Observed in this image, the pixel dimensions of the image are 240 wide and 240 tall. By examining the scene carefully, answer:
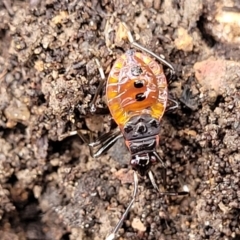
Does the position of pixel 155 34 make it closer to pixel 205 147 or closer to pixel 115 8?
pixel 115 8

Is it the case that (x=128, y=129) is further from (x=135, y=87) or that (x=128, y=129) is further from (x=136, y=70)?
(x=136, y=70)

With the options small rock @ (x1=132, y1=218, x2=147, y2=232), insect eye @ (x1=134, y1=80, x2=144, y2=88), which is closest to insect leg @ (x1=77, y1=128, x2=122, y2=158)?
insect eye @ (x1=134, y1=80, x2=144, y2=88)

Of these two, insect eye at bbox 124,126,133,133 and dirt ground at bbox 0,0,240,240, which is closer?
dirt ground at bbox 0,0,240,240

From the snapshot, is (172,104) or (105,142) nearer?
(172,104)

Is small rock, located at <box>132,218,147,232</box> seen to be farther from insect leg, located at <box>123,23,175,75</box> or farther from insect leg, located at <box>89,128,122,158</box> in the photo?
insect leg, located at <box>123,23,175,75</box>

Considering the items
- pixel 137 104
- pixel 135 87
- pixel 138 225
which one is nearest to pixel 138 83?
pixel 135 87

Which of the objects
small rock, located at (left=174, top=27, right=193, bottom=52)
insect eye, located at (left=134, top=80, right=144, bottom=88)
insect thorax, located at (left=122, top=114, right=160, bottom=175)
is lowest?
insect thorax, located at (left=122, top=114, right=160, bottom=175)

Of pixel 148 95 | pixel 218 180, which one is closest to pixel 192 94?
pixel 148 95

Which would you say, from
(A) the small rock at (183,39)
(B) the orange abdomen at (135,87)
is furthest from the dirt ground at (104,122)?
(B) the orange abdomen at (135,87)
